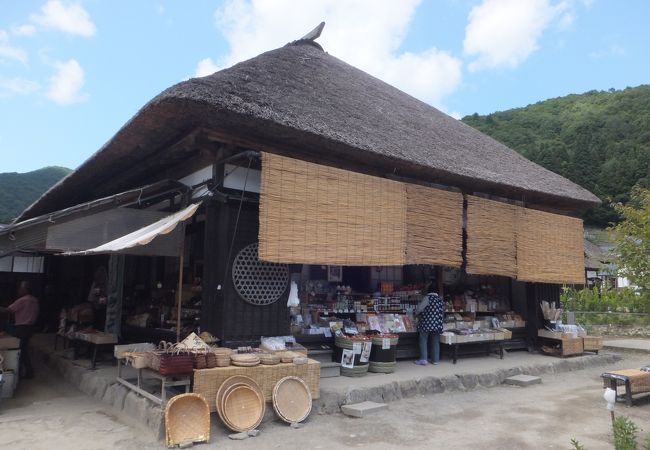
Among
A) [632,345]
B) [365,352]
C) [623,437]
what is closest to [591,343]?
[632,345]

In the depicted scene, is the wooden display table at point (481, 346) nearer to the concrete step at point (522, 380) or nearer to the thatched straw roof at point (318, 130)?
the concrete step at point (522, 380)

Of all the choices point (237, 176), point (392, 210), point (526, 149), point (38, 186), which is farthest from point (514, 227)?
point (38, 186)

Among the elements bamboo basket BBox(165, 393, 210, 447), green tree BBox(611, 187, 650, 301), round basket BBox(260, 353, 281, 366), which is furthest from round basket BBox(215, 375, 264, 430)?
green tree BBox(611, 187, 650, 301)

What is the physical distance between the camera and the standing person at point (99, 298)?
376 inches

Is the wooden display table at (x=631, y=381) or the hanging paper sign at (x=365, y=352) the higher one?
the hanging paper sign at (x=365, y=352)

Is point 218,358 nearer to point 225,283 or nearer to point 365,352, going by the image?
point 225,283

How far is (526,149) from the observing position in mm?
33062

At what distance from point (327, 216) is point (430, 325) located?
10.5ft

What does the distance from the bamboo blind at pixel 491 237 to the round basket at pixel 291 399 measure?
13.8 ft

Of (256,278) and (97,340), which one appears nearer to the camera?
(256,278)

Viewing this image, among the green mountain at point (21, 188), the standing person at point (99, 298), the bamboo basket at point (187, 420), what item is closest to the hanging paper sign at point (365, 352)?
the bamboo basket at point (187, 420)

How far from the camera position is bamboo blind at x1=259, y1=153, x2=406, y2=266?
6.07 meters

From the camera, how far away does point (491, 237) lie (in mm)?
8969

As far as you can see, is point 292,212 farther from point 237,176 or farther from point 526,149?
point 526,149
